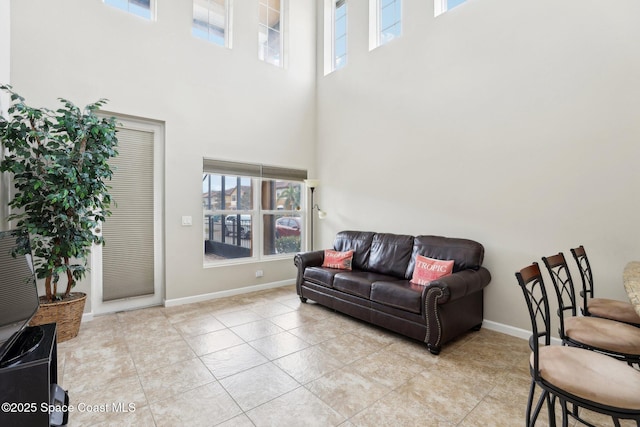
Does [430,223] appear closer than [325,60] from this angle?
Yes

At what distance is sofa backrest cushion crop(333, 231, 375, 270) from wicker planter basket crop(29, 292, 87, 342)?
3151 mm

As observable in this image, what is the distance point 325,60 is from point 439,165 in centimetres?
303

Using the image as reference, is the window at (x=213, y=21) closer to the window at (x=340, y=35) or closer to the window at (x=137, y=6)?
the window at (x=137, y=6)

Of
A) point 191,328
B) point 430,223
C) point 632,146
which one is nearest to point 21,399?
point 191,328

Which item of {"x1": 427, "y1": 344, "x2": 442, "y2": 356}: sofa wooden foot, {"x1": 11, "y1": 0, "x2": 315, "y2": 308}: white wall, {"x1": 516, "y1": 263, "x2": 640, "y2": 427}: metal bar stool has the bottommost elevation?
{"x1": 427, "y1": 344, "x2": 442, "y2": 356}: sofa wooden foot

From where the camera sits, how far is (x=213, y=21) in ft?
14.6

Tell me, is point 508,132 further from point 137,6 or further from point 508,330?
point 137,6

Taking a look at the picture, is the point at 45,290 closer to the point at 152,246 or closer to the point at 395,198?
the point at 152,246

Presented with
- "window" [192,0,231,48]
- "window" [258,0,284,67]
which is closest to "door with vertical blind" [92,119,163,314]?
"window" [192,0,231,48]

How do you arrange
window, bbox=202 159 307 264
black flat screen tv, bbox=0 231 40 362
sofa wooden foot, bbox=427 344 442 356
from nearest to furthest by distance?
black flat screen tv, bbox=0 231 40 362, sofa wooden foot, bbox=427 344 442 356, window, bbox=202 159 307 264

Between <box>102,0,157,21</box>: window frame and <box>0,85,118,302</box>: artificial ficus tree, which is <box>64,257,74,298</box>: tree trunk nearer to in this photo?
<box>0,85,118,302</box>: artificial ficus tree

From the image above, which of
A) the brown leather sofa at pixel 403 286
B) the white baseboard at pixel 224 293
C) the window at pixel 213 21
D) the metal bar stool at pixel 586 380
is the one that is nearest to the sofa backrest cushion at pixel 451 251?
the brown leather sofa at pixel 403 286

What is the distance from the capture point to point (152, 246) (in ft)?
13.1

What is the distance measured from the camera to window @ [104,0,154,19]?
12.0 feet
